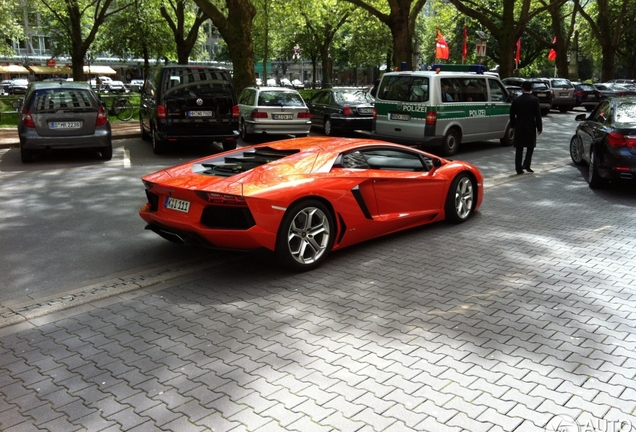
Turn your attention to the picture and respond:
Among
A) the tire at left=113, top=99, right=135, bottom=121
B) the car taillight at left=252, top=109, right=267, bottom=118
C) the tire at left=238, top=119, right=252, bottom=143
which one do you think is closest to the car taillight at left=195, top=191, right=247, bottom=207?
the car taillight at left=252, top=109, right=267, bottom=118

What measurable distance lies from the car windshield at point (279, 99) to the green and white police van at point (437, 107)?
3044 mm

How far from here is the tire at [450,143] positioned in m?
14.1

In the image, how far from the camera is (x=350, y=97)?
60.7 feet

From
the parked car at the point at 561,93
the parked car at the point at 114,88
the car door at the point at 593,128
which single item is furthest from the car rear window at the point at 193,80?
the parked car at the point at 114,88

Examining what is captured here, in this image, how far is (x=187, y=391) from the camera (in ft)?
12.1

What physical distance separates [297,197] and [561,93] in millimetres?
27538

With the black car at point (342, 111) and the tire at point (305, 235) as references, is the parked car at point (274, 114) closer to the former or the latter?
the black car at point (342, 111)

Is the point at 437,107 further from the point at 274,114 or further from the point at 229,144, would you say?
the point at 229,144

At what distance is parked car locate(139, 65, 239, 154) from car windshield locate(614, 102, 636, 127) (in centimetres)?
780

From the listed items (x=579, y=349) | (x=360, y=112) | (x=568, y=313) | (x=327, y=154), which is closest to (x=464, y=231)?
(x=327, y=154)

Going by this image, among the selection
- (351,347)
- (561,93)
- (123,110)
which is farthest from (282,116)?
(561,93)

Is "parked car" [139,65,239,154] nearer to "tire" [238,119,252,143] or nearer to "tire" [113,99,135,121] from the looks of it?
"tire" [238,119,252,143]

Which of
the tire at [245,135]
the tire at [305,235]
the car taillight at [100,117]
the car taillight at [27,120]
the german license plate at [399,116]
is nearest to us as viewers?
the tire at [305,235]

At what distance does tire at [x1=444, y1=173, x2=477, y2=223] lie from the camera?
7.63 metres
